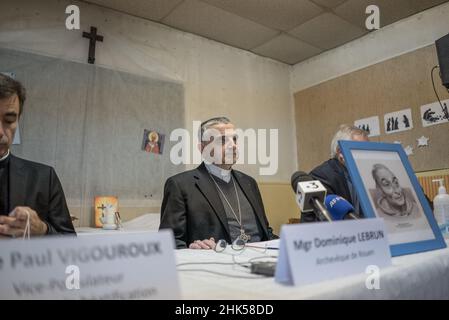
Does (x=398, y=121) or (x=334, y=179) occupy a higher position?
(x=398, y=121)

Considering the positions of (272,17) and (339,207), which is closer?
(339,207)

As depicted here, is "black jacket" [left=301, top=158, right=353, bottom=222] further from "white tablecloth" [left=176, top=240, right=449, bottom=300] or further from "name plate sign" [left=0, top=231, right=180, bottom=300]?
"name plate sign" [left=0, top=231, right=180, bottom=300]

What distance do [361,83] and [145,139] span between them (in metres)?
2.19

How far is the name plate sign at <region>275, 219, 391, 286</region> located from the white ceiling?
255 cm

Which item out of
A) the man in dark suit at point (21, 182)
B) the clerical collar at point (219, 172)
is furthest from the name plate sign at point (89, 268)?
the clerical collar at point (219, 172)

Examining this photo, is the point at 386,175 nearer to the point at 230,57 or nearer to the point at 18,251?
the point at 18,251

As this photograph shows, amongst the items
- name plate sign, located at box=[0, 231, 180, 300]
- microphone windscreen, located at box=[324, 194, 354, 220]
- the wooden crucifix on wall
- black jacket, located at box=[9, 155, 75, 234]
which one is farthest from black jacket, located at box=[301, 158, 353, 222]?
the wooden crucifix on wall

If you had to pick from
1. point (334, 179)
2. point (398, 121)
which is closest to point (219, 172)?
point (334, 179)

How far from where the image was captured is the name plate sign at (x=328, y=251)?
0.54 meters

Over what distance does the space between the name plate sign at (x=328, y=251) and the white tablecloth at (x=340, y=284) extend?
19 mm

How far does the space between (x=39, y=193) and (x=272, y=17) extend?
8.11 ft

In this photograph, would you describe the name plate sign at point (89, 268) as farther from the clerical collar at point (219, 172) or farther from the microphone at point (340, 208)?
the clerical collar at point (219, 172)

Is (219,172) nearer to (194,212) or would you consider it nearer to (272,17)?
(194,212)

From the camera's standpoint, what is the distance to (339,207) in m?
0.92
